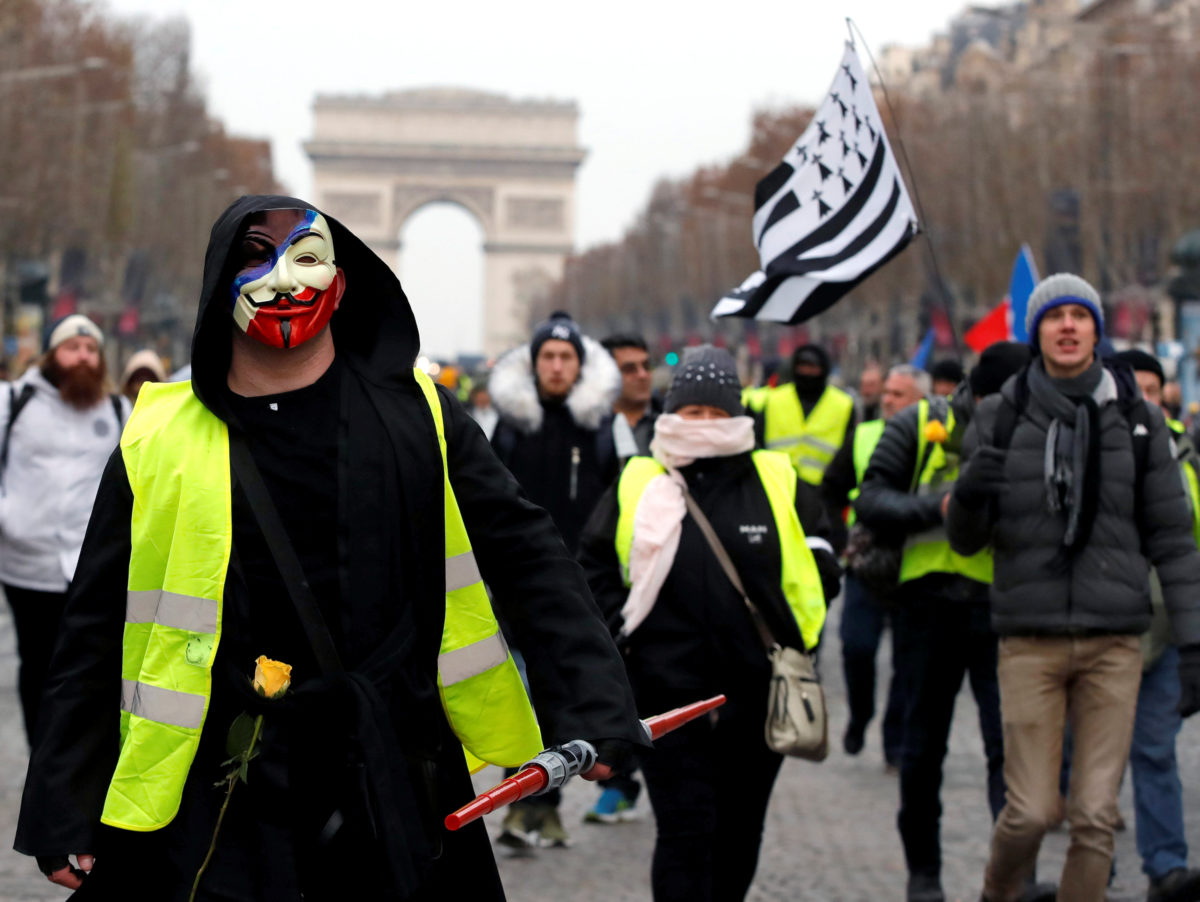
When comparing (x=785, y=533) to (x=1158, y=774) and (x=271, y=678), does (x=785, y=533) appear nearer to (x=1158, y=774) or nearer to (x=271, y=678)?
(x=1158, y=774)

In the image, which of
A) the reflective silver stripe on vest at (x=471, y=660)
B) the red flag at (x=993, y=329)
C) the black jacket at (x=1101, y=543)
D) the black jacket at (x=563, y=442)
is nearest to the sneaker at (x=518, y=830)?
the black jacket at (x=563, y=442)

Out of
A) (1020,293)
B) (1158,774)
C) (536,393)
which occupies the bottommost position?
(1158,774)

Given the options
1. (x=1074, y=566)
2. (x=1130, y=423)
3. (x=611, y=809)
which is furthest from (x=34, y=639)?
(x=1130, y=423)

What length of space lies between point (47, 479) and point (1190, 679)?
14.2 ft

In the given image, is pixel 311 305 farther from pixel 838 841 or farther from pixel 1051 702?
pixel 838 841

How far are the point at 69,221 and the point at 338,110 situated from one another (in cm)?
5507

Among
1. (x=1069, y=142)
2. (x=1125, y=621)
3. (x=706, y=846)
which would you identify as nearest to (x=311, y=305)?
(x=706, y=846)

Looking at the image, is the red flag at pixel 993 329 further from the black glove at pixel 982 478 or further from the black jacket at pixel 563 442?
the black glove at pixel 982 478

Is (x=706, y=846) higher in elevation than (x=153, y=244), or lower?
lower

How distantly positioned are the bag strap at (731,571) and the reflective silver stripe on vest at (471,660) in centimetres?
192

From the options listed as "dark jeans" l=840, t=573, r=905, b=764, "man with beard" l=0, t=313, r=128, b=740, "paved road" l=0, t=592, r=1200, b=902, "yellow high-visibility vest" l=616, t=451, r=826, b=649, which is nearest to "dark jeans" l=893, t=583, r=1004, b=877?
"paved road" l=0, t=592, r=1200, b=902

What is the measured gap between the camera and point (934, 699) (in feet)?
21.9

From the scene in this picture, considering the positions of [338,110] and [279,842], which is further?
[338,110]

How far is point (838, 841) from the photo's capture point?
763 cm
